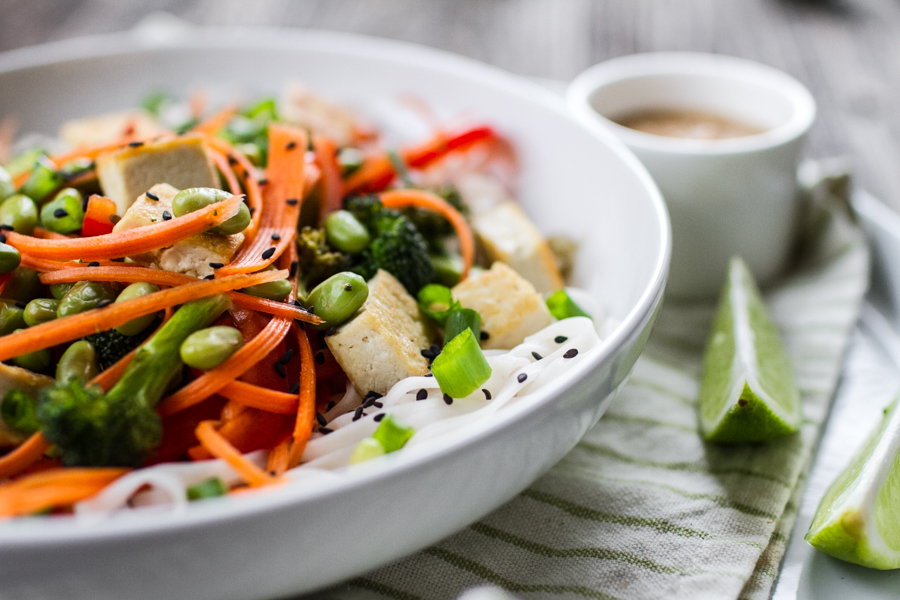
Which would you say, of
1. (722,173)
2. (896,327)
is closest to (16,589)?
(722,173)

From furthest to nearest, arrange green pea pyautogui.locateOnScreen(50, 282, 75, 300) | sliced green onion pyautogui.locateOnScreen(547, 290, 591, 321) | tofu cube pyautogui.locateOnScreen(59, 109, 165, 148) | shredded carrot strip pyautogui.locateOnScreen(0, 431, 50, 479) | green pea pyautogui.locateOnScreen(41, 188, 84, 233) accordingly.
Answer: tofu cube pyautogui.locateOnScreen(59, 109, 165, 148) < sliced green onion pyautogui.locateOnScreen(547, 290, 591, 321) < green pea pyautogui.locateOnScreen(41, 188, 84, 233) < green pea pyautogui.locateOnScreen(50, 282, 75, 300) < shredded carrot strip pyautogui.locateOnScreen(0, 431, 50, 479)

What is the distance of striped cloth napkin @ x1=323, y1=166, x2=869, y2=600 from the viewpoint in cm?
206

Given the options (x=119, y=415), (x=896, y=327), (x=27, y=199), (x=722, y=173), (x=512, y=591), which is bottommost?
(x=896, y=327)

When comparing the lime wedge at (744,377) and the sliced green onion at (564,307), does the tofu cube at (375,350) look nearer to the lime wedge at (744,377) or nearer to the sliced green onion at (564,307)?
the sliced green onion at (564,307)

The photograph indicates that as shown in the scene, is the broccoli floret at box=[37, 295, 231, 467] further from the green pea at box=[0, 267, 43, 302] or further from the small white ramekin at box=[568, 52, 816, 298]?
the small white ramekin at box=[568, 52, 816, 298]

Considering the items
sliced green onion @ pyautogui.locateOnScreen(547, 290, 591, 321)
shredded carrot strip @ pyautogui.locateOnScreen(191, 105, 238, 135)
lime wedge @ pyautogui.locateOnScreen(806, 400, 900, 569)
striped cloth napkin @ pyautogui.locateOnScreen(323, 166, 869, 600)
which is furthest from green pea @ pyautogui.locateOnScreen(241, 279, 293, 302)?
lime wedge @ pyautogui.locateOnScreen(806, 400, 900, 569)

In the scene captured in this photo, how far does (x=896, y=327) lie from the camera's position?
123 inches

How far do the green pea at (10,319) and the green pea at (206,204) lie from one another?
53 cm

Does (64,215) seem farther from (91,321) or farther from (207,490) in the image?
(207,490)

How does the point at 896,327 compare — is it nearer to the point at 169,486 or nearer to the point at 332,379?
the point at 332,379

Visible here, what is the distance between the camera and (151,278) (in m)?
2.03

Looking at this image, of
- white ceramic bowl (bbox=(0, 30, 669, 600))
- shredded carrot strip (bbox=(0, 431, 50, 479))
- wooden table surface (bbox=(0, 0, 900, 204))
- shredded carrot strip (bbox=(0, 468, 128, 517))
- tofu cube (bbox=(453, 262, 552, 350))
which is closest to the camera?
white ceramic bowl (bbox=(0, 30, 669, 600))

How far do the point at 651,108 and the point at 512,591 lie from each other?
2914 mm

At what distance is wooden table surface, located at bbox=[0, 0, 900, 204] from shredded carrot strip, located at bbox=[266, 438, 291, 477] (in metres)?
4.86
